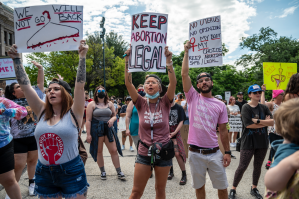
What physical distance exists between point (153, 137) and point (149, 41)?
4.81ft

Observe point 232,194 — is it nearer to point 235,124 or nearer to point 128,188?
point 128,188

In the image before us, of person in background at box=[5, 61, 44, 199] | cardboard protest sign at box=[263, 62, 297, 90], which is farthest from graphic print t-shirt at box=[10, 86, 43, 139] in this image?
cardboard protest sign at box=[263, 62, 297, 90]

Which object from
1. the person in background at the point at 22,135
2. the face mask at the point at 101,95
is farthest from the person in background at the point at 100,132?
the person in background at the point at 22,135

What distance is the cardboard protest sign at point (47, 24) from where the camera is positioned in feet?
8.76

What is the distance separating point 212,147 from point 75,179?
1.78 metres

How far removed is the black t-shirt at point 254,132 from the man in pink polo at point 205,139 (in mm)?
995

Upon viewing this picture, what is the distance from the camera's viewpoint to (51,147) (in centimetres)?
210

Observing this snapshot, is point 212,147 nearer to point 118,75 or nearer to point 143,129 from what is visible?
point 143,129

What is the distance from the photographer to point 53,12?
2.69 m

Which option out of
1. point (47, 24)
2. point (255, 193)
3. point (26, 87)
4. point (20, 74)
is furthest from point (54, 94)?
point (255, 193)

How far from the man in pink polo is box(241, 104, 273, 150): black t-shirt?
0.99m

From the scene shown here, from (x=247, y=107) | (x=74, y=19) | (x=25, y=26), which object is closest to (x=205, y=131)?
(x=247, y=107)

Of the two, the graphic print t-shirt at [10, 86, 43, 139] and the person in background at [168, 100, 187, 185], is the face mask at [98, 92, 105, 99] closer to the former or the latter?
the graphic print t-shirt at [10, 86, 43, 139]

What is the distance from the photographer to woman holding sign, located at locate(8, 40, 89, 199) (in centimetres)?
209
